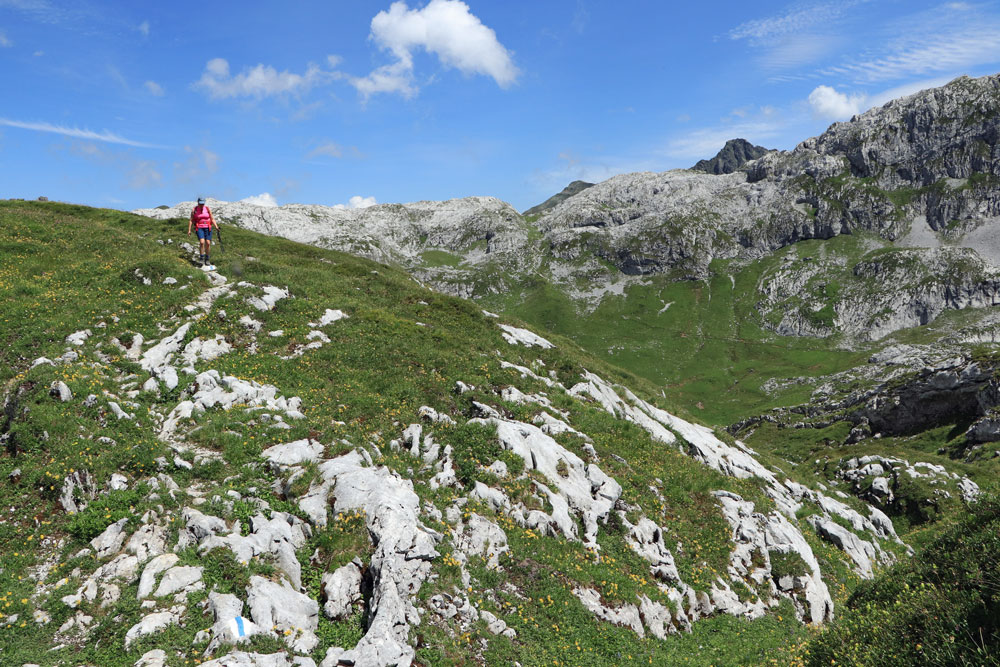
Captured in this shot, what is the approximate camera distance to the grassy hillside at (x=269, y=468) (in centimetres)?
1267

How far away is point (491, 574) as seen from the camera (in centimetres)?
1582

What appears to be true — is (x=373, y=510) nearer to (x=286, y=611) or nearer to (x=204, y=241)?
(x=286, y=611)

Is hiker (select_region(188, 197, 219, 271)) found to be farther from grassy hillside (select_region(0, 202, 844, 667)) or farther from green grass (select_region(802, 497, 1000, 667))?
green grass (select_region(802, 497, 1000, 667))

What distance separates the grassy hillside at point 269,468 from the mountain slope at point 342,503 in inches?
3.8

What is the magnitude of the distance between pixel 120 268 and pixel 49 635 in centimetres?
2734

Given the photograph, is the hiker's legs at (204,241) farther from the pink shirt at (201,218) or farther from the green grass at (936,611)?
the green grass at (936,611)

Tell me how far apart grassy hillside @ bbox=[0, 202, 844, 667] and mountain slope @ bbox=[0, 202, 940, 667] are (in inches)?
3.8

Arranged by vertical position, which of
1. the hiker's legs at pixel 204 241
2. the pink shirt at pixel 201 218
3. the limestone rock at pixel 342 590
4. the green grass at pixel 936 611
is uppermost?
the pink shirt at pixel 201 218

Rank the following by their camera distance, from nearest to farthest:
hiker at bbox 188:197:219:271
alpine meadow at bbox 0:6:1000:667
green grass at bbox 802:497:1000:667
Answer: green grass at bbox 802:497:1000:667, alpine meadow at bbox 0:6:1000:667, hiker at bbox 188:197:219:271

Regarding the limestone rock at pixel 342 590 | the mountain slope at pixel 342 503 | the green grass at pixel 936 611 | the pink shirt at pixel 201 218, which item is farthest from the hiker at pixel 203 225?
the green grass at pixel 936 611

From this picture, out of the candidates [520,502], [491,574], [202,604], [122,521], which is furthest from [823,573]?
[122,521]

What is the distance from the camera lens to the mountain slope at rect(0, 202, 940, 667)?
12.4 metres

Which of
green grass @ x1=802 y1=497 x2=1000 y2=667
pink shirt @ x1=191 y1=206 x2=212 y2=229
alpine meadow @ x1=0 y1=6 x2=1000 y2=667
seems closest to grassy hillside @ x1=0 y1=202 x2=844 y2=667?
alpine meadow @ x1=0 y1=6 x2=1000 y2=667

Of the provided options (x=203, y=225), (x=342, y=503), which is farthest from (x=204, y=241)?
(x=342, y=503)
